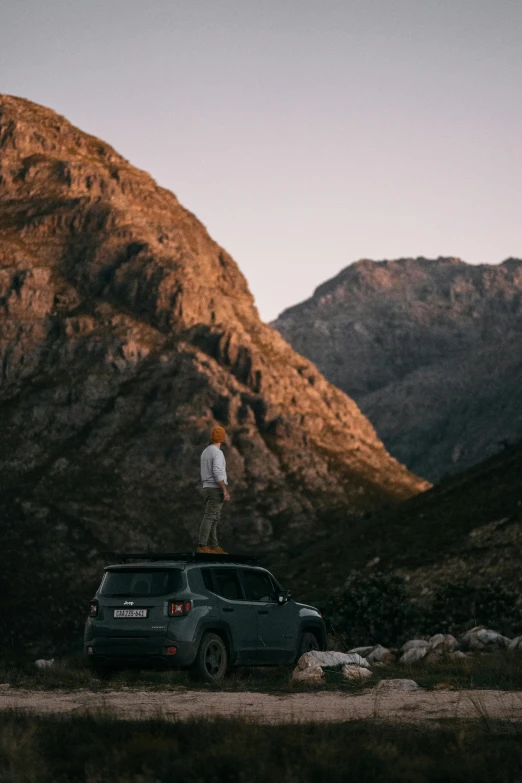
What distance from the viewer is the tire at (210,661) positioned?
725 inches

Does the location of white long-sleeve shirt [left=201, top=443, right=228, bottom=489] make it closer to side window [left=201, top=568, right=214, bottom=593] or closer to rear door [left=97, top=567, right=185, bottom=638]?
side window [left=201, top=568, right=214, bottom=593]

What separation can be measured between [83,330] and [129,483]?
2255 centimetres

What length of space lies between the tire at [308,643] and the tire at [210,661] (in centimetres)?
270

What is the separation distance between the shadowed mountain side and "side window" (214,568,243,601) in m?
26.1

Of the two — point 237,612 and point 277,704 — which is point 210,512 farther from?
point 277,704

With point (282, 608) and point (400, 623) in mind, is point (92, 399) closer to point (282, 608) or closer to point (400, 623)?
point (400, 623)

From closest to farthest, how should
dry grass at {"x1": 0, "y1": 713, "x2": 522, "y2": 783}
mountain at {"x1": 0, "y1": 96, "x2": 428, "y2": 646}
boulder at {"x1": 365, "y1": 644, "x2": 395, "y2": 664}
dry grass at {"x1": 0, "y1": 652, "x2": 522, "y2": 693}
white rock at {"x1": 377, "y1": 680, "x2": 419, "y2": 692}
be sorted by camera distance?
1. dry grass at {"x1": 0, "y1": 713, "x2": 522, "y2": 783}
2. white rock at {"x1": 377, "y1": 680, "x2": 419, "y2": 692}
3. dry grass at {"x1": 0, "y1": 652, "x2": 522, "y2": 693}
4. boulder at {"x1": 365, "y1": 644, "x2": 395, "y2": 664}
5. mountain at {"x1": 0, "y1": 96, "x2": 428, "y2": 646}

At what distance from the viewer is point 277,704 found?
53.2 ft

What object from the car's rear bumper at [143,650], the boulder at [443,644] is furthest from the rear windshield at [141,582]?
the boulder at [443,644]

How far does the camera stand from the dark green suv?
18188mm

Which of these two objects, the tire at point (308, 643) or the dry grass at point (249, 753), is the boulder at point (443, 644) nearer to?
the tire at point (308, 643)

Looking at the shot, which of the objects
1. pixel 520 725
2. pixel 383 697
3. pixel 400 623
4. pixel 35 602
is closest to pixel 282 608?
pixel 383 697

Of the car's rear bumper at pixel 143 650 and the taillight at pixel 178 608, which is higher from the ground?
the taillight at pixel 178 608

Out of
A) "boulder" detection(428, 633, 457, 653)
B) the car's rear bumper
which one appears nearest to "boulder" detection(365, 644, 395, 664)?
"boulder" detection(428, 633, 457, 653)
